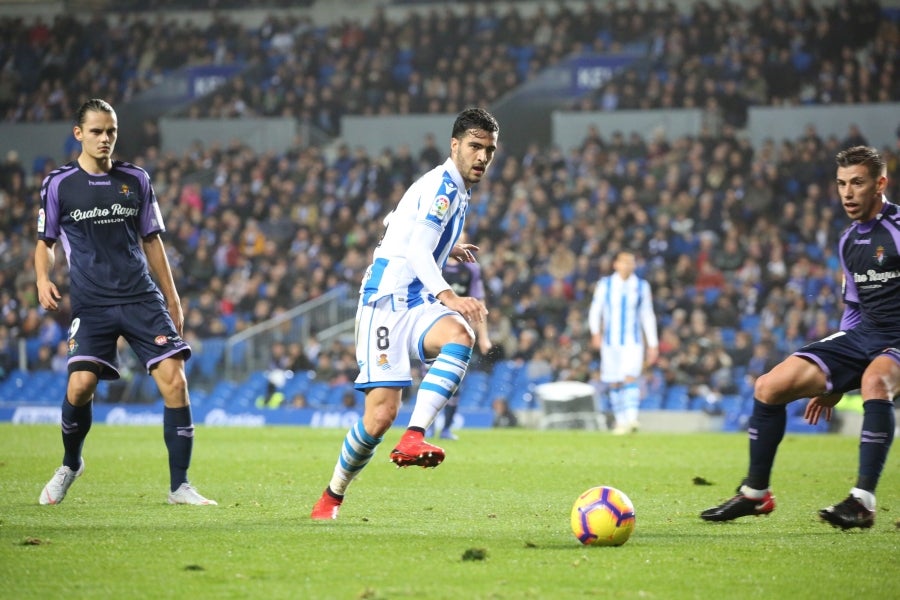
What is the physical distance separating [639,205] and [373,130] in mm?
9151

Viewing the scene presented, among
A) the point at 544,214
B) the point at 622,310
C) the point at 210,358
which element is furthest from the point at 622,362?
the point at 210,358

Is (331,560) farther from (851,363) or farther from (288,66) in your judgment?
(288,66)

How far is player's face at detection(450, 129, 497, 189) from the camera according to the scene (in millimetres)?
7301

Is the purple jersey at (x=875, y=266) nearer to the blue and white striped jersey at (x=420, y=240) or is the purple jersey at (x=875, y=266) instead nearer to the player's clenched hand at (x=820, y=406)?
the player's clenched hand at (x=820, y=406)

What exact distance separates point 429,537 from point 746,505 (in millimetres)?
1978

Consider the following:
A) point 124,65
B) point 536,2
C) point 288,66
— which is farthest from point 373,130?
point 124,65

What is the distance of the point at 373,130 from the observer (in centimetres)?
3155

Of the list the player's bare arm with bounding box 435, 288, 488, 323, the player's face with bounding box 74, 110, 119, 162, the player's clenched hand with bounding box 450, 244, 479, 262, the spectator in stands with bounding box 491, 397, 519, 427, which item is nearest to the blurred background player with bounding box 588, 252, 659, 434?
the spectator in stands with bounding box 491, 397, 519, 427

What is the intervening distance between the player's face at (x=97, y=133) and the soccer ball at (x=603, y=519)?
382cm

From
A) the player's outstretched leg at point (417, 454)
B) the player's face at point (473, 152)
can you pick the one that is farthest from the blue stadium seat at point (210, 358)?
the player's outstretched leg at point (417, 454)

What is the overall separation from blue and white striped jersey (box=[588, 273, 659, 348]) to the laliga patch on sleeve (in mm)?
11134

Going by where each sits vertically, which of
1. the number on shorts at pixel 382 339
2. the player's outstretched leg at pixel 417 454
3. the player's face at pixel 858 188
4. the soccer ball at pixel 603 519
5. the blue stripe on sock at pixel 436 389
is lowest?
the soccer ball at pixel 603 519

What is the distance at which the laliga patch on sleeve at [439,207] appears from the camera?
7.10 meters

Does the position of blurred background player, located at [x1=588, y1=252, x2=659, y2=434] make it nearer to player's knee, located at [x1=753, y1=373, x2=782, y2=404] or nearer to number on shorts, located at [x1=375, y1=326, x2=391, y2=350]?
player's knee, located at [x1=753, y1=373, x2=782, y2=404]
